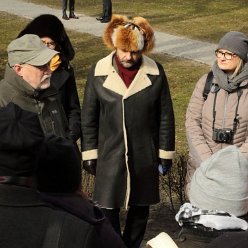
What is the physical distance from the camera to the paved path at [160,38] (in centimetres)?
1358

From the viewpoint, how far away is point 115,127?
15.9 ft

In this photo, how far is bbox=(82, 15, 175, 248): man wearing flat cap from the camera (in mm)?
4789

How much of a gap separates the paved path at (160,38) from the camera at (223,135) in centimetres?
805

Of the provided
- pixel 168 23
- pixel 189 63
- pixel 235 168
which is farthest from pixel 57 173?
pixel 168 23

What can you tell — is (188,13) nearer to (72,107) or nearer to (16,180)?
(72,107)

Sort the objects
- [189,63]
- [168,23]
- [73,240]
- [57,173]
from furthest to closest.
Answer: [168,23]
[189,63]
[57,173]
[73,240]

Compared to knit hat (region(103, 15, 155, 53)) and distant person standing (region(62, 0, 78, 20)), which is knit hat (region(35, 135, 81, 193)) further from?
distant person standing (region(62, 0, 78, 20))

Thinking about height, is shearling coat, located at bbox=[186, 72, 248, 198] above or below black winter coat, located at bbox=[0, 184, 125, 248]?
below

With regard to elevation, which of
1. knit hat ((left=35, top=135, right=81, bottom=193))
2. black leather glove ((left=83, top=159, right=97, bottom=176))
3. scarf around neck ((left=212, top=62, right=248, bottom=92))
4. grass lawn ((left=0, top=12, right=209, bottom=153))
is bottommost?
grass lawn ((left=0, top=12, right=209, bottom=153))

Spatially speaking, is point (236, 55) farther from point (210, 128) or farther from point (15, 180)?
point (15, 180)

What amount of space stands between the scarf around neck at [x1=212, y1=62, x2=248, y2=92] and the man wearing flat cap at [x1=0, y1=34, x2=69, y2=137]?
1138 mm

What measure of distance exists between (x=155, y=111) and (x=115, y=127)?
30 cm

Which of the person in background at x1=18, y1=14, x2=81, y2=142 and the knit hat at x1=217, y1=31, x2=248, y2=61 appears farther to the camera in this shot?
the person in background at x1=18, y1=14, x2=81, y2=142

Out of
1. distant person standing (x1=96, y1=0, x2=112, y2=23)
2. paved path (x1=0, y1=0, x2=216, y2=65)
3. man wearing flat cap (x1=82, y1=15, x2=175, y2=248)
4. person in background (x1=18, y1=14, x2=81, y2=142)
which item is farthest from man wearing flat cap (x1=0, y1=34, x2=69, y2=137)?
distant person standing (x1=96, y1=0, x2=112, y2=23)
